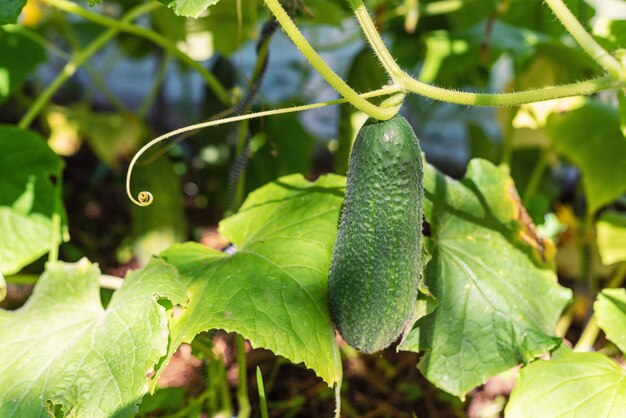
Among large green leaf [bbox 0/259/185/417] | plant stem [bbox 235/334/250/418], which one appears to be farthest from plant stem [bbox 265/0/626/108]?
plant stem [bbox 235/334/250/418]

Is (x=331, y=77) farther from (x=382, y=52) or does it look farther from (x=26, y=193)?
(x=26, y=193)

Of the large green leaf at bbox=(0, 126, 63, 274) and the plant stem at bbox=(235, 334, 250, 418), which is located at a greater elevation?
the large green leaf at bbox=(0, 126, 63, 274)

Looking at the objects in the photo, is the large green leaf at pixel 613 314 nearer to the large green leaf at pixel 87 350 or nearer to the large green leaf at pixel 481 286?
the large green leaf at pixel 481 286

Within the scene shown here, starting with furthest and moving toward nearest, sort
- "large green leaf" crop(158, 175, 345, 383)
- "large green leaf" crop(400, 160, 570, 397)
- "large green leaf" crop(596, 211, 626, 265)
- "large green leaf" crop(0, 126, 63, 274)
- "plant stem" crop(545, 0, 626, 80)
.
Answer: "large green leaf" crop(596, 211, 626, 265), "large green leaf" crop(0, 126, 63, 274), "large green leaf" crop(400, 160, 570, 397), "large green leaf" crop(158, 175, 345, 383), "plant stem" crop(545, 0, 626, 80)

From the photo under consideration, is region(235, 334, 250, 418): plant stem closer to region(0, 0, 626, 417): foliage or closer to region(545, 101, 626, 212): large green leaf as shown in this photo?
region(0, 0, 626, 417): foliage

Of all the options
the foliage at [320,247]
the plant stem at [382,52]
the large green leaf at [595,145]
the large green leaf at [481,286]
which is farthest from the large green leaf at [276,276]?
the large green leaf at [595,145]

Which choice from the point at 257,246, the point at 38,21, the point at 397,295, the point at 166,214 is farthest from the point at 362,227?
the point at 38,21

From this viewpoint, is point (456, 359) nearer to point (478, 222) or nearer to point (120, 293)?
point (478, 222)
